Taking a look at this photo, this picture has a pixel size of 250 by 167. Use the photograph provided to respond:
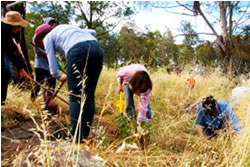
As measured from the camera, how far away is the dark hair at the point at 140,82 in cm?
291

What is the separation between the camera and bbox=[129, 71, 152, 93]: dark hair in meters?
2.91

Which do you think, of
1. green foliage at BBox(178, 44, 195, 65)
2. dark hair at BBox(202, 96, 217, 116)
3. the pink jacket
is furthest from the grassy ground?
green foliage at BBox(178, 44, 195, 65)

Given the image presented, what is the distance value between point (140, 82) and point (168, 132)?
621 mm

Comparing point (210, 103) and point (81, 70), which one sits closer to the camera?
point (81, 70)

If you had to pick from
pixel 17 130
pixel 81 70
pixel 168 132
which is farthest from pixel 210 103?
pixel 17 130

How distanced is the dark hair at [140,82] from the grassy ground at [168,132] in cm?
28

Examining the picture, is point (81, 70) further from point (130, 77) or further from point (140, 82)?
point (130, 77)

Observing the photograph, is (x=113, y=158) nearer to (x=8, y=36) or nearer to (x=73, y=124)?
(x=73, y=124)

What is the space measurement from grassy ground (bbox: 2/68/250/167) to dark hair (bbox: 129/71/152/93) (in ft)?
0.93

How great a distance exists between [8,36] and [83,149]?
5.55 ft

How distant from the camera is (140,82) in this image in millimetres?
2932

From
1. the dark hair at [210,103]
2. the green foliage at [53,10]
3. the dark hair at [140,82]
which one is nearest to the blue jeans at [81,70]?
the dark hair at [140,82]

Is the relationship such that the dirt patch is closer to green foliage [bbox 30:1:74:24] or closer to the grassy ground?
the grassy ground

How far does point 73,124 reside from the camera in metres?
2.24
